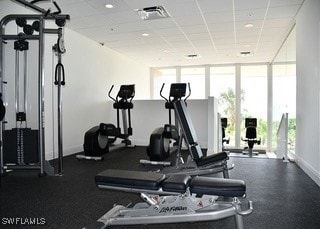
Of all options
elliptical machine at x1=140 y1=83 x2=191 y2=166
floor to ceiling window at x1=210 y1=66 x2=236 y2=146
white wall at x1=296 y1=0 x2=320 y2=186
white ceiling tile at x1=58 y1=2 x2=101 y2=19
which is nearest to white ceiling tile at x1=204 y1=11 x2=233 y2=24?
white wall at x1=296 y1=0 x2=320 y2=186

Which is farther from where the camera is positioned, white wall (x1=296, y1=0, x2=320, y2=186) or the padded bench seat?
white wall (x1=296, y1=0, x2=320, y2=186)

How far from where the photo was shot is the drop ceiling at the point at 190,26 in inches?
166

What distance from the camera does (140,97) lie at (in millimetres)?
9047

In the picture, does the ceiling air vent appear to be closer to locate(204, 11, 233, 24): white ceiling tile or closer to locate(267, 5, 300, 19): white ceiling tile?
locate(204, 11, 233, 24): white ceiling tile

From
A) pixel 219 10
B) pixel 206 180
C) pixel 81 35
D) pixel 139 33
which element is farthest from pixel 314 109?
pixel 81 35

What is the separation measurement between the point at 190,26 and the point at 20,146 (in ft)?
12.6

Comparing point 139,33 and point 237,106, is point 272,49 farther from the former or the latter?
point 139,33

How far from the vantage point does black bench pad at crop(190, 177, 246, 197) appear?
5.75ft

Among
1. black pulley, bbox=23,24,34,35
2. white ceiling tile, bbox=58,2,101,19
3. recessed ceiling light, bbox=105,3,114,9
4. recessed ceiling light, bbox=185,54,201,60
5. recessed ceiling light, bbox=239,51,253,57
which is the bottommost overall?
black pulley, bbox=23,24,34,35

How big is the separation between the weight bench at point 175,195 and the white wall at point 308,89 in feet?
7.26

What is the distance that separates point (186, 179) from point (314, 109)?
267cm

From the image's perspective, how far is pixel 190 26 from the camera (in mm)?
5262

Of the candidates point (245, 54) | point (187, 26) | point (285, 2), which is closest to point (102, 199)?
point (187, 26)

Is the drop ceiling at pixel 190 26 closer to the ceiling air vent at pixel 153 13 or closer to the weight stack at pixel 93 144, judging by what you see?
the ceiling air vent at pixel 153 13
